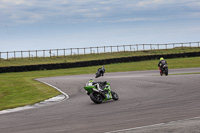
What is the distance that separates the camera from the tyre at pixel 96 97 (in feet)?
44.2

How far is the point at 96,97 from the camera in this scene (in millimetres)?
13656

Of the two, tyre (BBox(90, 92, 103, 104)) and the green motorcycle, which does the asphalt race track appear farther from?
the green motorcycle

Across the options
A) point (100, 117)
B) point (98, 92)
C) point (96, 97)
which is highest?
point (98, 92)

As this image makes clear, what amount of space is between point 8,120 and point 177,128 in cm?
493

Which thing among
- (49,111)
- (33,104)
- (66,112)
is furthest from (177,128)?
(33,104)

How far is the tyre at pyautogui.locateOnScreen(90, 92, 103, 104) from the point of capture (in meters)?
13.5

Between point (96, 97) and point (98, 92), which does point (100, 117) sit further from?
point (98, 92)

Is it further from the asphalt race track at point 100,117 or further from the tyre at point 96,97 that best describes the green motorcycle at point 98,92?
the asphalt race track at point 100,117

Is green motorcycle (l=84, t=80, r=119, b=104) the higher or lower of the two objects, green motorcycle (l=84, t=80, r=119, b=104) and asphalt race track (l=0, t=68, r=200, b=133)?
the higher

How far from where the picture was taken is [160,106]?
466 inches

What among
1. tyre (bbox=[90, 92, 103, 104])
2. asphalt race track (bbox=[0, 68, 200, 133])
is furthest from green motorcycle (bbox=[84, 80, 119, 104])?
asphalt race track (bbox=[0, 68, 200, 133])

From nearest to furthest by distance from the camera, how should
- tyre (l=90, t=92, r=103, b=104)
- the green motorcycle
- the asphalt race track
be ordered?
the asphalt race track, tyre (l=90, t=92, r=103, b=104), the green motorcycle

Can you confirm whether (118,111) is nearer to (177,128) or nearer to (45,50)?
(177,128)

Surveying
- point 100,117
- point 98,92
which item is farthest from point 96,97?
point 100,117
